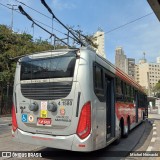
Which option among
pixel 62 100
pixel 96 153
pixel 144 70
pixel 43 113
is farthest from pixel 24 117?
pixel 144 70

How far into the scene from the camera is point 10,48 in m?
30.4

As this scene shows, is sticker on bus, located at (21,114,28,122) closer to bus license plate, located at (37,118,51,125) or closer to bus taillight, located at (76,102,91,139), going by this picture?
bus license plate, located at (37,118,51,125)

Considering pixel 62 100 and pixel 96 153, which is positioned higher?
pixel 62 100

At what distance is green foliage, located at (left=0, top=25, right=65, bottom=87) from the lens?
2931 centimetres

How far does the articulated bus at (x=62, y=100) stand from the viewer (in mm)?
7355

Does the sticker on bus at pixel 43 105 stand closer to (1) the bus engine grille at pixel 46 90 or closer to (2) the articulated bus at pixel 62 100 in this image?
(2) the articulated bus at pixel 62 100

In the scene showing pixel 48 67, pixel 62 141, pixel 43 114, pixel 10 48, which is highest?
pixel 10 48

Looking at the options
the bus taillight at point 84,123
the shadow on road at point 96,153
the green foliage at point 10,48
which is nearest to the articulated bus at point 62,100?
the bus taillight at point 84,123

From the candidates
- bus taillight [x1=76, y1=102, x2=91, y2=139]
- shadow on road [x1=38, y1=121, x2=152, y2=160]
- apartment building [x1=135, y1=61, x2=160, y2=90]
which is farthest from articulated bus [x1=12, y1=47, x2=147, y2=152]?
apartment building [x1=135, y1=61, x2=160, y2=90]

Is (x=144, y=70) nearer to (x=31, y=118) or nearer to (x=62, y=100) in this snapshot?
(x=31, y=118)

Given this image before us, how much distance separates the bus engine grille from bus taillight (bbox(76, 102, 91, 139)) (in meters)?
0.64

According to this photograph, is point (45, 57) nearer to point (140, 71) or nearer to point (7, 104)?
point (7, 104)

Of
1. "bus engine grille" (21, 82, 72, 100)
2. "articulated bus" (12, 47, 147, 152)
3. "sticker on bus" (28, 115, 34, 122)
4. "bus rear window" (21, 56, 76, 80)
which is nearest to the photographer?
"articulated bus" (12, 47, 147, 152)

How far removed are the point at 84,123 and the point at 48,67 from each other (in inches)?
75.7
